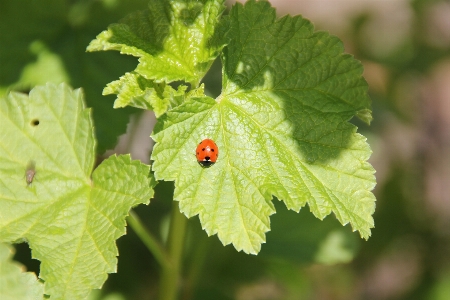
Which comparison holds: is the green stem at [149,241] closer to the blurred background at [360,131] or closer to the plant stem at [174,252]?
the plant stem at [174,252]

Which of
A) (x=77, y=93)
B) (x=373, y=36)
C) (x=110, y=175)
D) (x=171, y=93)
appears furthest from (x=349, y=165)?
(x=373, y=36)

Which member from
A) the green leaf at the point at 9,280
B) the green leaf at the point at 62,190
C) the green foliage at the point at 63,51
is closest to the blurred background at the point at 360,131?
the green foliage at the point at 63,51

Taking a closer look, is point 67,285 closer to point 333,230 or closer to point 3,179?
point 3,179

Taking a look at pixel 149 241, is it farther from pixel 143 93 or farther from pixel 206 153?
pixel 143 93

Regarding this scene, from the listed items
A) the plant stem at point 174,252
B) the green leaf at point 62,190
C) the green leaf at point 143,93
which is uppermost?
the green leaf at point 143,93

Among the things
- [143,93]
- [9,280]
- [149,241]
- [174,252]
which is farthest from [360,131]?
[9,280]
